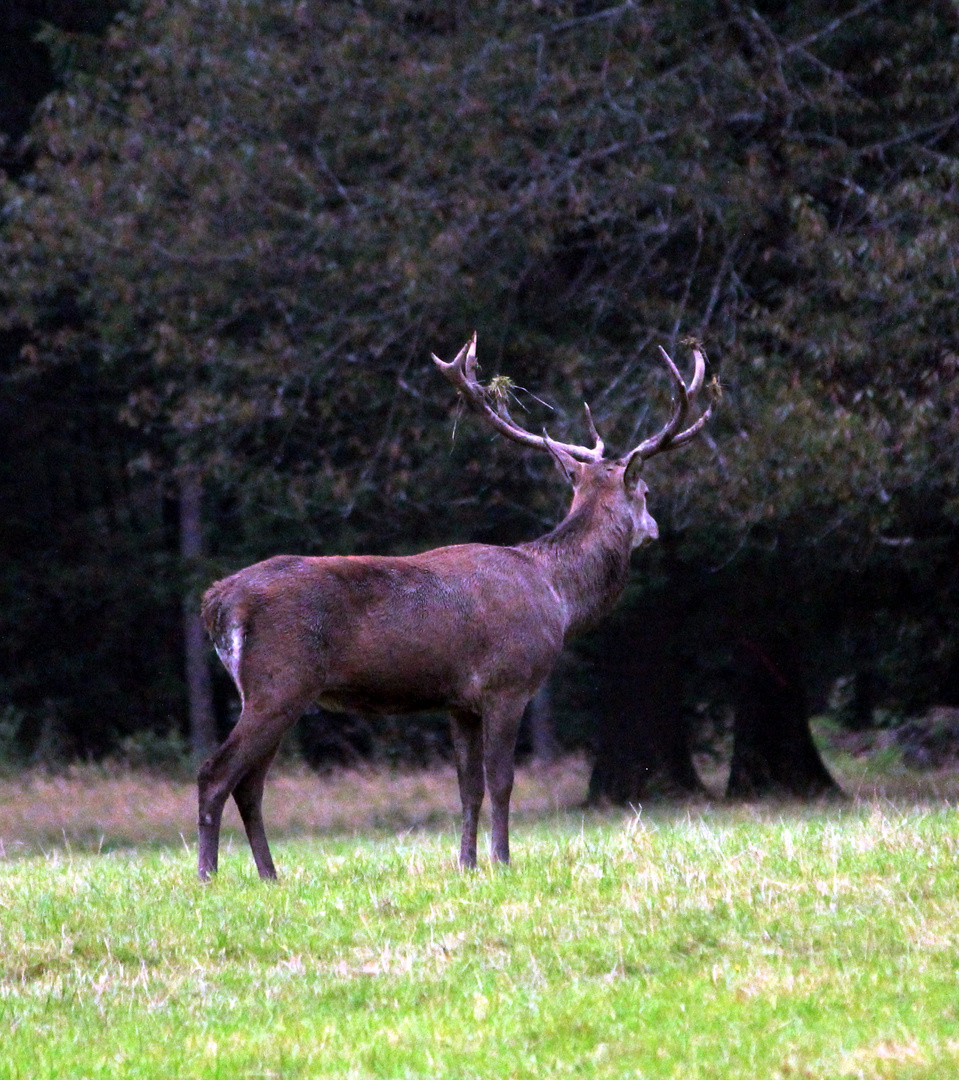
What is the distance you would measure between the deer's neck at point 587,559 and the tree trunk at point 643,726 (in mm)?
9789

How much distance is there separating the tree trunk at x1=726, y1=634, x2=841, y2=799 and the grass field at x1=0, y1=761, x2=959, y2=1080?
10.1 metres

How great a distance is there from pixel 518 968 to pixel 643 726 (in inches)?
547

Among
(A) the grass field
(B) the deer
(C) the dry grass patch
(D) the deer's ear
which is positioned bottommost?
(C) the dry grass patch

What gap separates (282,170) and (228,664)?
968cm

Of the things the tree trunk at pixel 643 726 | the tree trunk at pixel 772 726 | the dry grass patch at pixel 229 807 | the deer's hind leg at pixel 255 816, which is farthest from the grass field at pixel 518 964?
the tree trunk at pixel 643 726

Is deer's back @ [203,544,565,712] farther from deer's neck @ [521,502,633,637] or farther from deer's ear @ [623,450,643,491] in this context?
deer's ear @ [623,450,643,491]

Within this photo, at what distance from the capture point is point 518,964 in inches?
279

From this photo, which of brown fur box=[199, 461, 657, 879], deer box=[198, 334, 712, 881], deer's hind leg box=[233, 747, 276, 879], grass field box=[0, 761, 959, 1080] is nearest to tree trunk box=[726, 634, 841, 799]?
grass field box=[0, 761, 959, 1080]

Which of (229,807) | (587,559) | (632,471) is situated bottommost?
(229,807)

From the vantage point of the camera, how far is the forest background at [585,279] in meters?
15.9

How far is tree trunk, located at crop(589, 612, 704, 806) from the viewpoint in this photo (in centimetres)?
2059

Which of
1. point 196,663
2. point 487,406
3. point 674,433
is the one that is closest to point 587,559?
point 674,433

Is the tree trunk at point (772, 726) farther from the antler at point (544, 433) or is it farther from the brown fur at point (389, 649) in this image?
the brown fur at point (389, 649)

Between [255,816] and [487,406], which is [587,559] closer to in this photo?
[487,406]
